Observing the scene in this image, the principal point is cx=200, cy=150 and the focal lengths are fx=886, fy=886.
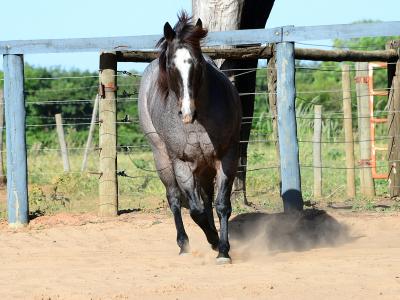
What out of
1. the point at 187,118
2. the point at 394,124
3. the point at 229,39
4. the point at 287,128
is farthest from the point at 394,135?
the point at 187,118

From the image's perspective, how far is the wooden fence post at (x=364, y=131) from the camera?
11.8 m

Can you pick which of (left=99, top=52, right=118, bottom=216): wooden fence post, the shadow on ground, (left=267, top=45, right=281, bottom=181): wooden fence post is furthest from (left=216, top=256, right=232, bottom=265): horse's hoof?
(left=99, top=52, right=118, bottom=216): wooden fence post

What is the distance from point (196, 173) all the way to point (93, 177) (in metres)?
8.19

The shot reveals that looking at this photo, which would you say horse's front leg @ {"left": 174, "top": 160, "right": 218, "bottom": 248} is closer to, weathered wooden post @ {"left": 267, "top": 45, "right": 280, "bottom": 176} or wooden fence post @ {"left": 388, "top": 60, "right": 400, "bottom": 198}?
weathered wooden post @ {"left": 267, "top": 45, "right": 280, "bottom": 176}

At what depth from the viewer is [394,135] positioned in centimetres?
1118

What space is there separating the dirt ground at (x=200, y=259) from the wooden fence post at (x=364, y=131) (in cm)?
214

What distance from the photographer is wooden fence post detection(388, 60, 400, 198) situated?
11.1 meters

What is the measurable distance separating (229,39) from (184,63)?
2.85 metres

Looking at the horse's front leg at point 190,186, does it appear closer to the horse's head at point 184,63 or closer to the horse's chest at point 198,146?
the horse's chest at point 198,146

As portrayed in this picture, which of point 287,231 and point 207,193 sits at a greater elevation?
point 207,193

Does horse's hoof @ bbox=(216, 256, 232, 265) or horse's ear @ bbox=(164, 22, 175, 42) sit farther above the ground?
horse's ear @ bbox=(164, 22, 175, 42)

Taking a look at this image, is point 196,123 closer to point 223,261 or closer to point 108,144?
point 223,261

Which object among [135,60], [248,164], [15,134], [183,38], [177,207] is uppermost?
[135,60]

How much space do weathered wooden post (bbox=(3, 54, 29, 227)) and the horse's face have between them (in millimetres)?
3427
